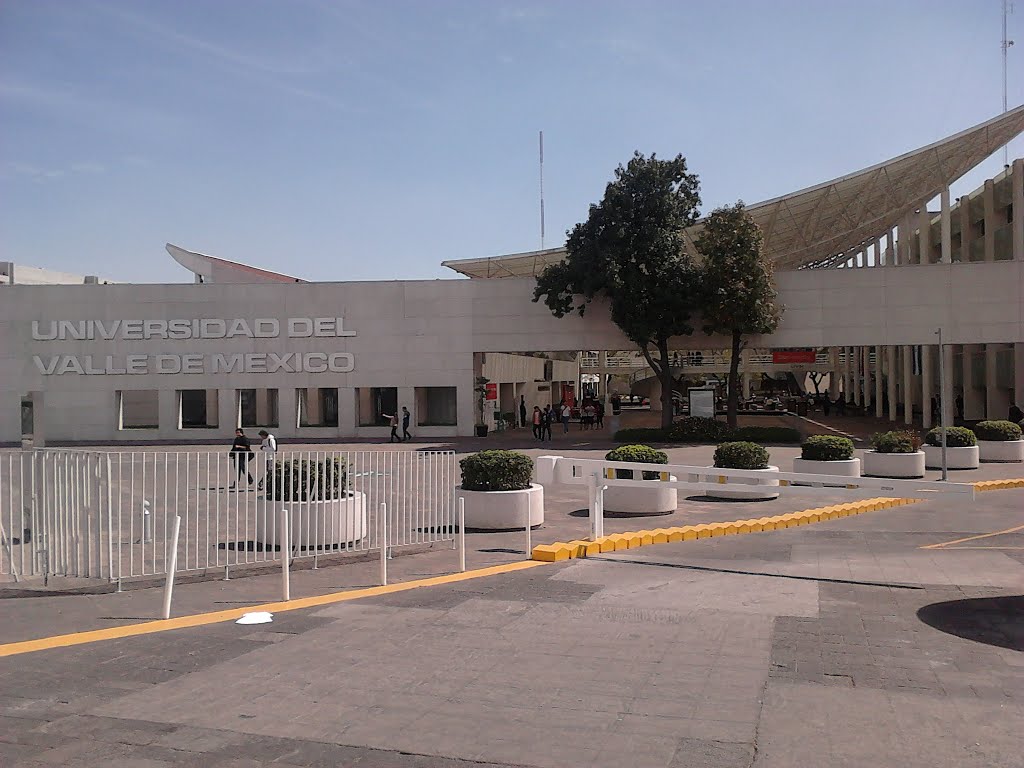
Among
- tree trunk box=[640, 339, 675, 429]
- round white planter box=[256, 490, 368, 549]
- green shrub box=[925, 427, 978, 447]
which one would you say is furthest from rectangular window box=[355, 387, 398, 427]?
round white planter box=[256, 490, 368, 549]

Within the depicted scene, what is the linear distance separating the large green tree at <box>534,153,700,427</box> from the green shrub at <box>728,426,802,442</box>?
2691 mm

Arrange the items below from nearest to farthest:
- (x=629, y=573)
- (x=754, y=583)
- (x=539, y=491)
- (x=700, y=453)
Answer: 1. (x=754, y=583)
2. (x=629, y=573)
3. (x=539, y=491)
4. (x=700, y=453)

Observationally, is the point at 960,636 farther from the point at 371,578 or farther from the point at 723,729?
the point at 371,578

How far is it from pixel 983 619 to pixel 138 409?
36.2 m

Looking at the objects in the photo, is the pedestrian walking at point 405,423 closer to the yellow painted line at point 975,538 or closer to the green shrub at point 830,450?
the green shrub at point 830,450

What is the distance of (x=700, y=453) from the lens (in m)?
29.1

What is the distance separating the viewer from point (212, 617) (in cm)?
880

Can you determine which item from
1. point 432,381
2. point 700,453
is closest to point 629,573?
point 700,453

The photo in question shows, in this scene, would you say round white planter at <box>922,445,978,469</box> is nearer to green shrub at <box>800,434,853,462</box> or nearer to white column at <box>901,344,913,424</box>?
green shrub at <box>800,434,853,462</box>

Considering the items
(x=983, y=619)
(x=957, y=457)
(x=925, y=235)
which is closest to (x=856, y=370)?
(x=925, y=235)

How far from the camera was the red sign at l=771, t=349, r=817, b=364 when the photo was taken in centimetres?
6092

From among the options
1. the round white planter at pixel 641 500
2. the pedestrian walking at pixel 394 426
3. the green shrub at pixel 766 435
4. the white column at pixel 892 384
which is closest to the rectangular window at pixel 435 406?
the pedestrian walking at pixel 394 426

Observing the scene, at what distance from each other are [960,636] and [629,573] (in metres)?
3.89

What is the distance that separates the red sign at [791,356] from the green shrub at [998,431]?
33.5 meters
